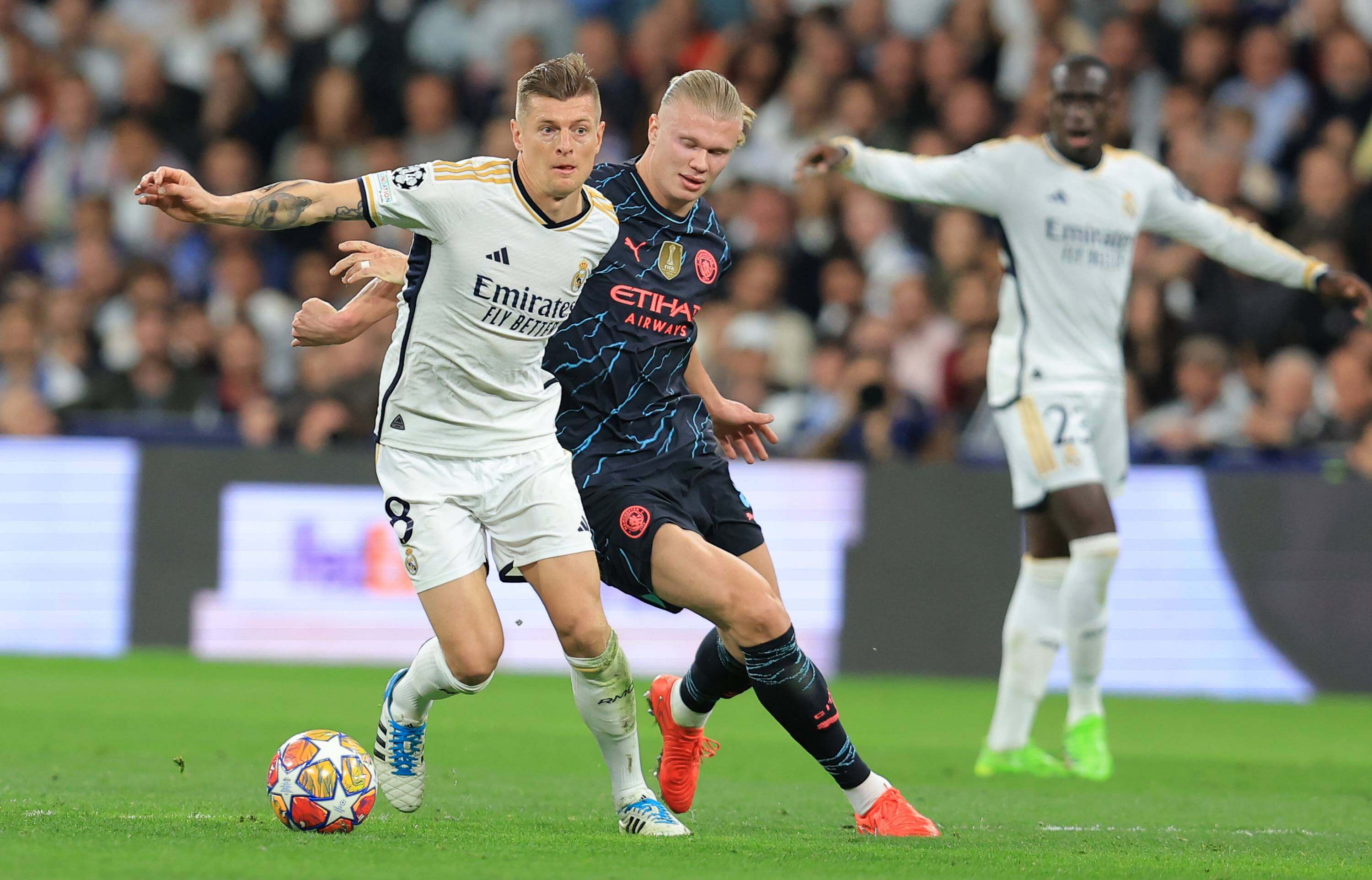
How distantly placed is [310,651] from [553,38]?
639cm

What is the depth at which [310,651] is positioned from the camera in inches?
463

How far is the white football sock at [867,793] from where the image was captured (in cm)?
561

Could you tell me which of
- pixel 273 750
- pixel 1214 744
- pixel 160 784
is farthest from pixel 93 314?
pixel 1214 744

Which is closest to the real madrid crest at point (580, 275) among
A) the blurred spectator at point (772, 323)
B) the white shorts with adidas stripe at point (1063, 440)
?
the white shorts with adidas stripe at point (1063, 440)

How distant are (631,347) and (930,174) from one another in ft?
8.39

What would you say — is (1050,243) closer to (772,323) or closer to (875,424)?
(875,424)

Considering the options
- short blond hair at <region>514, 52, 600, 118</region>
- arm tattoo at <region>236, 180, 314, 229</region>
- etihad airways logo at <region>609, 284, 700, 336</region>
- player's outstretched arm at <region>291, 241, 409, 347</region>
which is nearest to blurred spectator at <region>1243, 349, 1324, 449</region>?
etihad airways logo at <region>609, 284, 700, 336</region>

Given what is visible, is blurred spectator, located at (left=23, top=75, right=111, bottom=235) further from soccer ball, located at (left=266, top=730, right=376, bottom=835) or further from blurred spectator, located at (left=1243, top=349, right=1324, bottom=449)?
soccer ball, located at (left=266, top=730, right=376, bottom=835)

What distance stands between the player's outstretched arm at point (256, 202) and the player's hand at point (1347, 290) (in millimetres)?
4830

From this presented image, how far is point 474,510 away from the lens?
18.6 feet

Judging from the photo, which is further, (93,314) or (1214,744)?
(93,314)

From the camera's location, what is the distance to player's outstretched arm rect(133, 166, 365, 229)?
4.74 metres

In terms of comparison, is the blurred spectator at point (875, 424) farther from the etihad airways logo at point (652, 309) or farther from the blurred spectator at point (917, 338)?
the etihad airways logo at point (652, 309)

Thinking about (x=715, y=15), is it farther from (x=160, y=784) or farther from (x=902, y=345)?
(x=160, y=784)
